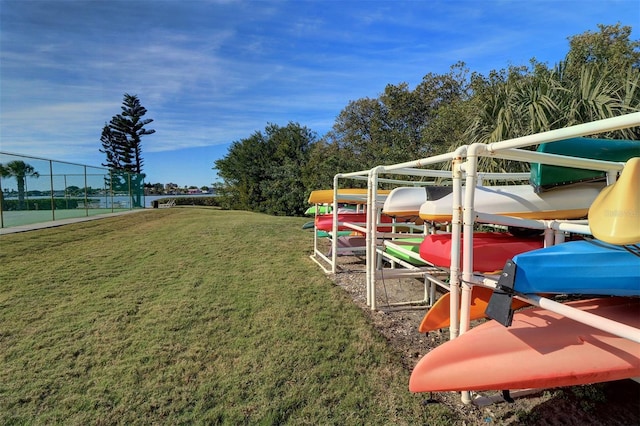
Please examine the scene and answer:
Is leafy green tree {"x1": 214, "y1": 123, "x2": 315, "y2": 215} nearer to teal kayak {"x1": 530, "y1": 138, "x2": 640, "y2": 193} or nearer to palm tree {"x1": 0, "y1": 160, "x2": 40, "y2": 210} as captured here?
palm tree {"x1": 0, "y1": 160, "x2": 40, "y2": 210}

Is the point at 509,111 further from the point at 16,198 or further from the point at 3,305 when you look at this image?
the point at 16,198

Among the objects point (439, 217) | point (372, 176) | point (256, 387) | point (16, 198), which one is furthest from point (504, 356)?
point (16, 198)

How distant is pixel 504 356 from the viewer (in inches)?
59.3

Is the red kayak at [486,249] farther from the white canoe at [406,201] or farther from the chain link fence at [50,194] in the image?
the chain link fence at [50,194]

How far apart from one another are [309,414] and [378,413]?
0.41 metres

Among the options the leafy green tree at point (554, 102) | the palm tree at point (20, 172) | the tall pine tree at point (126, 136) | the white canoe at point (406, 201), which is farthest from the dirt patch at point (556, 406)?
the tall pine tree at point (126, 136)

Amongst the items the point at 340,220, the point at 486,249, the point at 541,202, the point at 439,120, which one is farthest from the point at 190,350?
the point at 439,120

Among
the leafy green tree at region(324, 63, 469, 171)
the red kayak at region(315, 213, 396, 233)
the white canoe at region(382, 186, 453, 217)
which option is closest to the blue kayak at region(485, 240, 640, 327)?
the white canoe at region(382, 186, 453, 217)

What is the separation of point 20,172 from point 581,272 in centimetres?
1353

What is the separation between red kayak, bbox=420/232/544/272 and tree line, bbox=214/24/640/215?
8.16 ft

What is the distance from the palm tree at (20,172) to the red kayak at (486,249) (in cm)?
1165

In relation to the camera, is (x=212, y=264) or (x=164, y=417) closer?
(x=164, y=417)

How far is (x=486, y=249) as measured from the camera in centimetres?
225

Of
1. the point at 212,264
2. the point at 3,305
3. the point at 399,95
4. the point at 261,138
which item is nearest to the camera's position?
the point at 3,305
